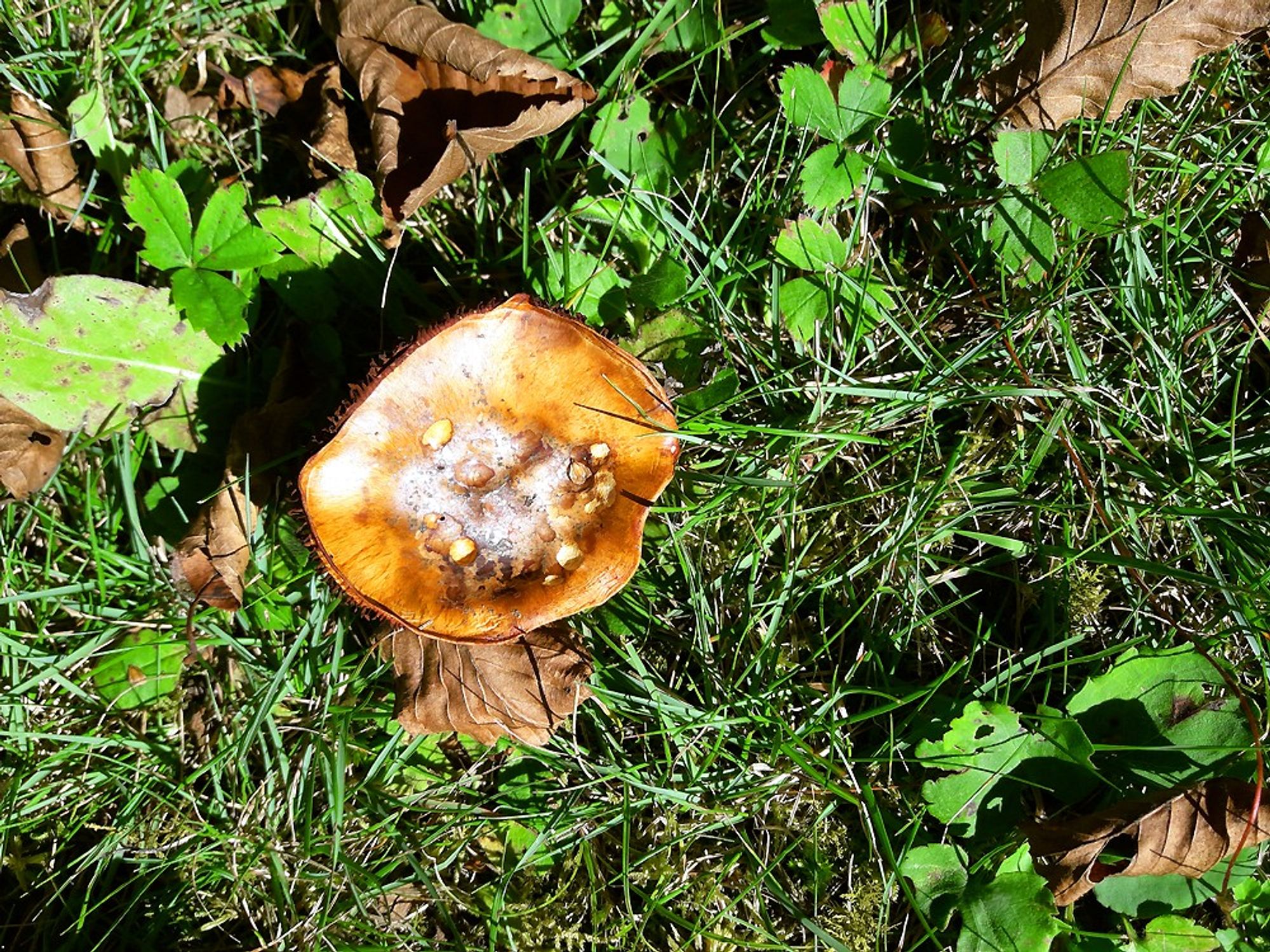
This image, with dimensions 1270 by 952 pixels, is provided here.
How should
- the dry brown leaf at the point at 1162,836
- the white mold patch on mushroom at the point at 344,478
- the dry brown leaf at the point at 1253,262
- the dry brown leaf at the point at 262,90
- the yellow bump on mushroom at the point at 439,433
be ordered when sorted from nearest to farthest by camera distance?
the white mold patch on mushroom at the point at 344,478
the yellow bump on mushroom at the point at 439,433
the dry brown leaf at the point at 1162,836
the dry brown leaf at the point at 1253,262
the dry brown leaf at the point at 262,90

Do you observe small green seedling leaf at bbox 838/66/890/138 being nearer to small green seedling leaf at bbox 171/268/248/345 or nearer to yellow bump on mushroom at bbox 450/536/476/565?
yellow bump on mushroom at bbox 450/536/476/565

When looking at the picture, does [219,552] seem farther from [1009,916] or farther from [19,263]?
[1009,916]

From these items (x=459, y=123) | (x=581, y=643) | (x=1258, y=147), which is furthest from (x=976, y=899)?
(x=459, y=123)

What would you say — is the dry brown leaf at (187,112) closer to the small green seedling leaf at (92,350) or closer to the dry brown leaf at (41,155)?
the dry brown leaf at (41,155)

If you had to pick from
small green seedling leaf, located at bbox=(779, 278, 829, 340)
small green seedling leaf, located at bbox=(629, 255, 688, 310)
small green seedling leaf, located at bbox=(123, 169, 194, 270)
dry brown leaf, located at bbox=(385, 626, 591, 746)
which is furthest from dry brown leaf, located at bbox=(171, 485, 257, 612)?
small green seedling leaf, located at bbox=(779, 278, 829, 340)

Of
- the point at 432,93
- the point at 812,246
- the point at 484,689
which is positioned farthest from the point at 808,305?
the point at 484,689

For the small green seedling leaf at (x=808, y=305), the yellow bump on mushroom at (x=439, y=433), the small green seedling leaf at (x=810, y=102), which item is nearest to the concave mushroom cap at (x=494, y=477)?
the yellow bump on mushroom at (x=439, y=433)

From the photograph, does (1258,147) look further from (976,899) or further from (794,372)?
(976,899)
